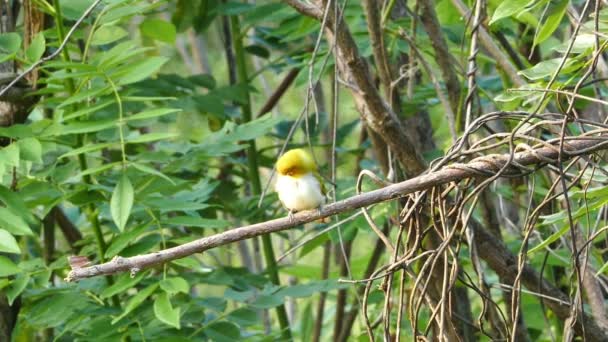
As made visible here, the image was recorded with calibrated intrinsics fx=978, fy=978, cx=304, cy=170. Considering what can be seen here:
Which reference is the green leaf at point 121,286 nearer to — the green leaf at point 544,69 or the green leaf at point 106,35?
the green leaf at point 106,35

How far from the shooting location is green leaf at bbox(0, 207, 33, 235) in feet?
6.64

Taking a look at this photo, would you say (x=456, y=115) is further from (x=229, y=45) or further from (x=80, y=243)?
(x=229, y=45)

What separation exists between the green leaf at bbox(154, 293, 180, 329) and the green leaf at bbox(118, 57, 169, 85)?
1.65ft

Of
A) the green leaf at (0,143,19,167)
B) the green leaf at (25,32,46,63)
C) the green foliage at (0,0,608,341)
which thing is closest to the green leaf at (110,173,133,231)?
the green foliage at (0,0,608,341)

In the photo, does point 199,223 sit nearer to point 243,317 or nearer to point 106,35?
point 243,317

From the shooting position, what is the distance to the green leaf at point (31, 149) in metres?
2.14

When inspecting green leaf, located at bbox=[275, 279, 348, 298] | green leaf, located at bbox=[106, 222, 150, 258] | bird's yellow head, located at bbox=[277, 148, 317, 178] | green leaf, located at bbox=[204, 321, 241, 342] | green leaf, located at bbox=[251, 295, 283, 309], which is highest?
bird's yellow head, located at bbox=[277, 148, 317, 178]

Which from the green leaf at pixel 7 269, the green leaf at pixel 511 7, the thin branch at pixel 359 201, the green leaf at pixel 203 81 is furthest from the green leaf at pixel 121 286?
the green leaf at pixel 203 81

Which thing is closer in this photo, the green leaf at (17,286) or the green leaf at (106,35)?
the green leaf at (17,286)

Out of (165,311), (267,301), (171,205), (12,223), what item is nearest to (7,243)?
(12,223)

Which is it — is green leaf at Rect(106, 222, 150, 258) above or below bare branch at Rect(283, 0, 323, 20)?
below

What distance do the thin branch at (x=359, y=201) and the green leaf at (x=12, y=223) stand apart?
2.38 feet

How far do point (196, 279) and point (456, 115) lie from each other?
0.83 metres

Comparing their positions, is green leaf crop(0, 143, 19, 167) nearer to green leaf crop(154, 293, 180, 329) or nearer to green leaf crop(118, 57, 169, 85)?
green leaf crop(118, 57, 169, 85)
